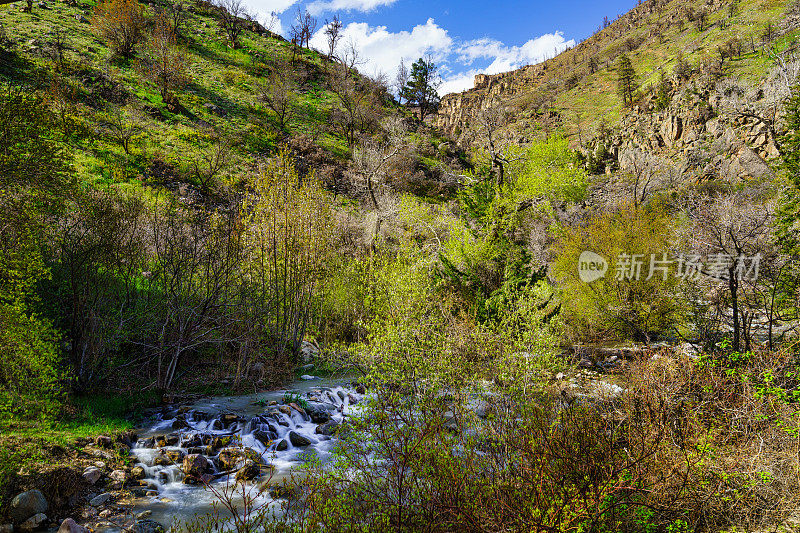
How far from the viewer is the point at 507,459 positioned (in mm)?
5668

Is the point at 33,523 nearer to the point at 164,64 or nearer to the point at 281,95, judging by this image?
the point at 164,64

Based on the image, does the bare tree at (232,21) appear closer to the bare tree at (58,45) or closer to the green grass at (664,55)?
the bare tree at (58,45)

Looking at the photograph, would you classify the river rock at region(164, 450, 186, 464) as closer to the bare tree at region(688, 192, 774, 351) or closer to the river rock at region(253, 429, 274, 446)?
the river rock at region(253, 429, 274, 446)

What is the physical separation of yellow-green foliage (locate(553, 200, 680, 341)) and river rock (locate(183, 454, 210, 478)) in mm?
14710

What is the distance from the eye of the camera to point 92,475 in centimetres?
649

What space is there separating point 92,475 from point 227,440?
7.86 feet

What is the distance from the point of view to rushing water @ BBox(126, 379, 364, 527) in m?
6.65

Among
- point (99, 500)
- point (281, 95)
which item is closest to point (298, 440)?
point (99, 500)

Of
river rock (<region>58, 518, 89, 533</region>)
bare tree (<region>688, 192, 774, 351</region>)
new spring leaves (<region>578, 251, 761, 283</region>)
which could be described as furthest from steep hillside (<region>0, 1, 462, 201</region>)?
bare tree (<region>688, 192, 774, 351</region>)

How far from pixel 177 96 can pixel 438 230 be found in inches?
1068

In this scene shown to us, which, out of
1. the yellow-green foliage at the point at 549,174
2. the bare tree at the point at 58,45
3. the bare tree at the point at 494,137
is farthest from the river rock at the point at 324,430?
the bare tree at the point at 58,45

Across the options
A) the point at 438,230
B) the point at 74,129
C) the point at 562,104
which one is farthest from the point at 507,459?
the point at 562,104

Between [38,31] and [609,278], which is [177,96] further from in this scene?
[609,278]

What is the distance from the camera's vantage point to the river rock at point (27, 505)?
5320 mm
